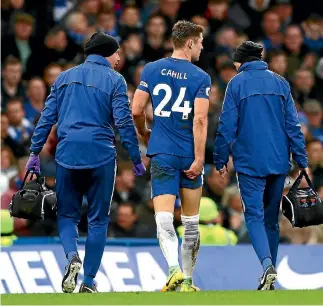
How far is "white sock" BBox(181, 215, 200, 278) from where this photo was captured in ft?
36.1

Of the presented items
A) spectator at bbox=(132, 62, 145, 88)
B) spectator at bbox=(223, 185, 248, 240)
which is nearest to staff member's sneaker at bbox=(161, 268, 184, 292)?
spectator at bbox=(223, 185, 248, 240)

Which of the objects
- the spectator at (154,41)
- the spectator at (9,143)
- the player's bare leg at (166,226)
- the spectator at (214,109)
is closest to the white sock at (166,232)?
the player's bare leg at (166,226)

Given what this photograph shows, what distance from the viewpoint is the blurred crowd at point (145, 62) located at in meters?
15.2

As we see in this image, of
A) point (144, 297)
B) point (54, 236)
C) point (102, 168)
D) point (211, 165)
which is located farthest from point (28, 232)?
point (144, 297)

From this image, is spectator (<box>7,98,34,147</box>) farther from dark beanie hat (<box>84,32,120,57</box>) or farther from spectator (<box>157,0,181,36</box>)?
dark beanie hat (<box>84,32,120,57</box>)

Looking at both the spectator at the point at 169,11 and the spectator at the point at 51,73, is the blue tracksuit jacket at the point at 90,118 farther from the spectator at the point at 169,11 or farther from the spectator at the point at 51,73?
the spectator at the point at 169,11

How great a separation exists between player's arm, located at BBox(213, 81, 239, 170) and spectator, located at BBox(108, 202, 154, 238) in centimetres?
396

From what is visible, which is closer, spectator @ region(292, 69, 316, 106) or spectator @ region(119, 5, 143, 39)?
spectator @ region(119, 5, 143, 39)

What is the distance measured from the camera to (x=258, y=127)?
36.6ft

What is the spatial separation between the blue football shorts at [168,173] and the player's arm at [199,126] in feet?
0.21

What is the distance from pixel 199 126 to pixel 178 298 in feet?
5.86

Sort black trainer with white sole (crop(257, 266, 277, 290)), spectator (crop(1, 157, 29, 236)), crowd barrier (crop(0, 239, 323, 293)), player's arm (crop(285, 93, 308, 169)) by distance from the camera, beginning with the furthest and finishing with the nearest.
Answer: spectator (crop(1, 157, 29, 236)), crowd barrier (crop(0, 239, 323, 293)), player's arm (crop(285, 93, 308, 169)), black trainer with white sole (crop(257, 266, 277, 290))

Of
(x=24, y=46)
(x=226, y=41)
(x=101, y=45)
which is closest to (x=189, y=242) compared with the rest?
(x=101, y=45)

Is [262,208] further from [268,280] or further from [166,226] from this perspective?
[166,226]
